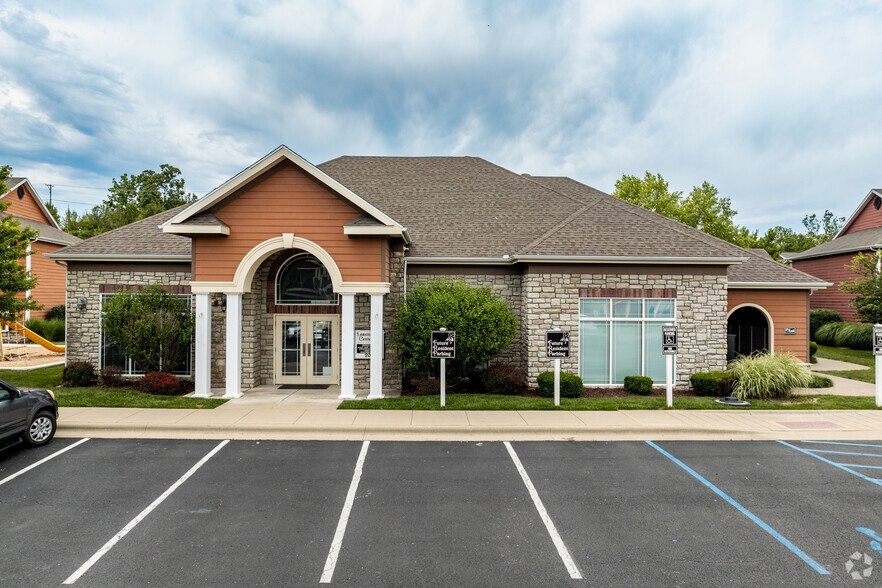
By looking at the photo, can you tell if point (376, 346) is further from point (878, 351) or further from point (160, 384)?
point (878, 351)

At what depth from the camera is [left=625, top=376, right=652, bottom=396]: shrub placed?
12.8 meters

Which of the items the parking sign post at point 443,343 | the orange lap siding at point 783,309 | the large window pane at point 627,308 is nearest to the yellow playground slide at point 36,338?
the parking sign post at point 443,343

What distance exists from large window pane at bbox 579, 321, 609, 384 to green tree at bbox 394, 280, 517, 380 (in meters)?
2.33

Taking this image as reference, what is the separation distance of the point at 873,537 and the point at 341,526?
6.56 meters

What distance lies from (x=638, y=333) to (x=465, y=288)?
5485mm

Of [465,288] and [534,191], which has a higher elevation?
[534,191]

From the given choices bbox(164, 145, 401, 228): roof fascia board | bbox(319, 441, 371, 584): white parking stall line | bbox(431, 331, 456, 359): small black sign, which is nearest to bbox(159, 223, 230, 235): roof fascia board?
bbox(164, 145, 401, 228): roof fascia board

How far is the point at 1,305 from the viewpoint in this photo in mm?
12633

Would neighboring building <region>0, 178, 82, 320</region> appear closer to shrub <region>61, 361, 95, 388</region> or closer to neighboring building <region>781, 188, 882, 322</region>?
shrub <region>61, 361, 95, 388</region>

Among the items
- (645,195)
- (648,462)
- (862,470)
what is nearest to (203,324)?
(648,462)

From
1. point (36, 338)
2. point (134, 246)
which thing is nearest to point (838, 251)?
point (134, 246)

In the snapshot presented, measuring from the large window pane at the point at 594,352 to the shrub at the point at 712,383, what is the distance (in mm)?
2385

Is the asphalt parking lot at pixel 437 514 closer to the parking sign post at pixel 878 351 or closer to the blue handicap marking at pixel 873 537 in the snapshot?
the blue handicap marking at pixel 873 537

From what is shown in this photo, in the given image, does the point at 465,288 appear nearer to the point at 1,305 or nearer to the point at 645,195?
the point at 1,305
